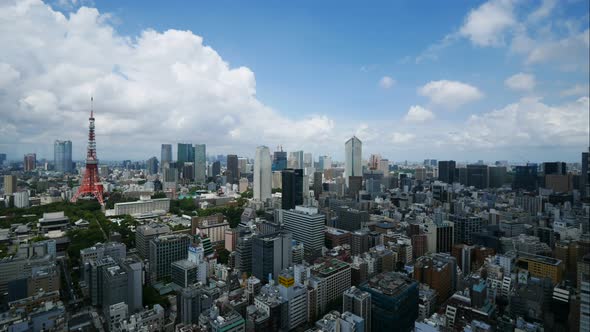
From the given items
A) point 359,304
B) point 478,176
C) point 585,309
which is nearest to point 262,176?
point 359,304

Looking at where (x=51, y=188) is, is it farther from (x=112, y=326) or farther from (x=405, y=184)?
(x=405, y=184)

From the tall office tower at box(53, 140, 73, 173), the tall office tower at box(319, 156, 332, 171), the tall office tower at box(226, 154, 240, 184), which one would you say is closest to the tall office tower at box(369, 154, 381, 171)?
the tall office tower at box(319, 156, 332, 171)

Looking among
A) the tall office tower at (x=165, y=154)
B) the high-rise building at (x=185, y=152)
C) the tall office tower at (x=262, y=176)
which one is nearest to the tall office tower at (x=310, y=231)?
the tall office tower at (x=262, y=176)

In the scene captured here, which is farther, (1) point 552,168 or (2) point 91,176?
(2) point 91,176

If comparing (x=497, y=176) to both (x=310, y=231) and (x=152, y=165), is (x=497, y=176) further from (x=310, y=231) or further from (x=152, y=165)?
(x=152, y=165)

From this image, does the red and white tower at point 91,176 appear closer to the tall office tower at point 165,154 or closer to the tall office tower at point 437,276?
the tall office tower at point 437,276

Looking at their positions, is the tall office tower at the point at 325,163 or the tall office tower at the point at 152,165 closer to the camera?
the tall office tower at the point at 152,165
